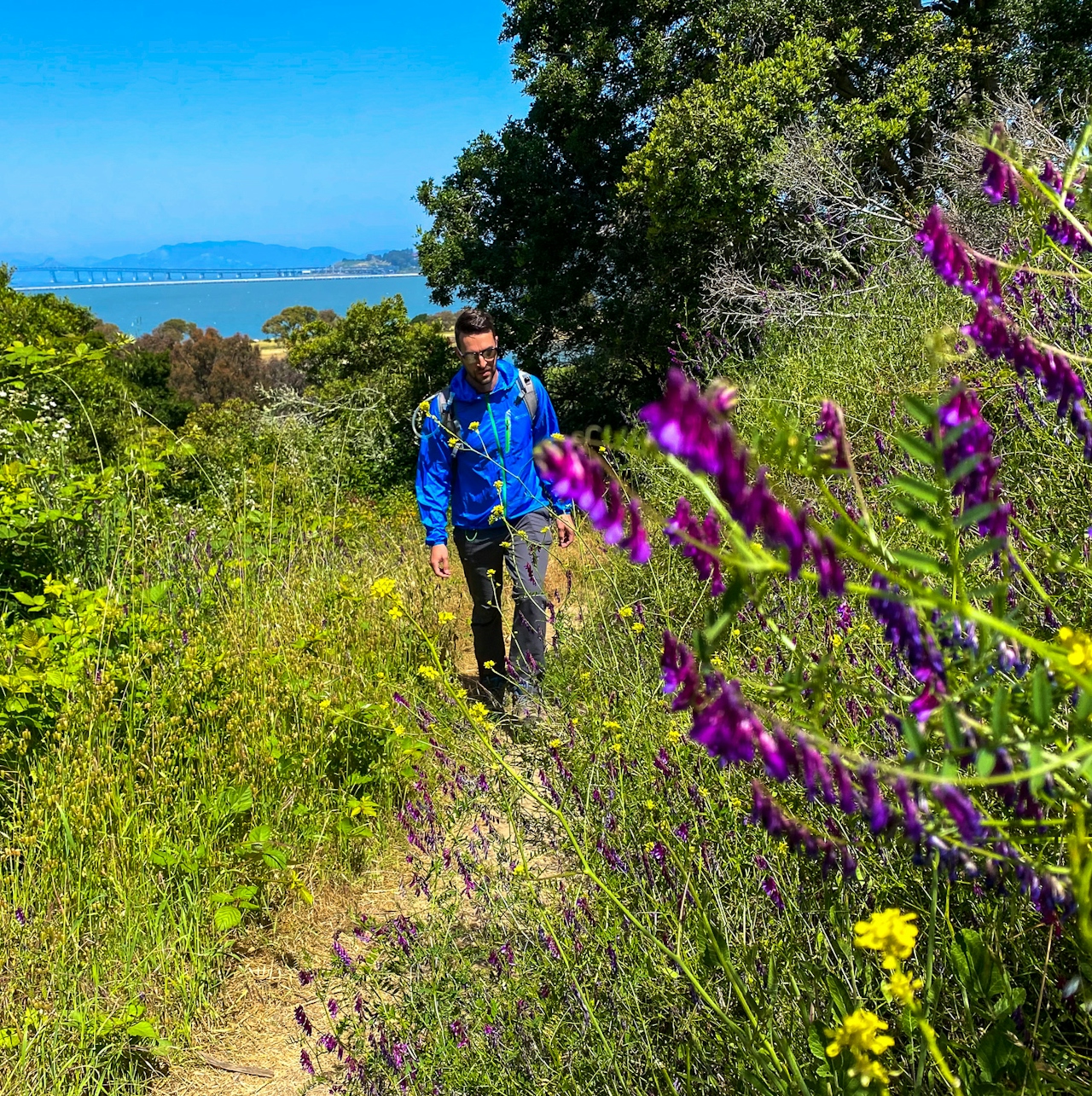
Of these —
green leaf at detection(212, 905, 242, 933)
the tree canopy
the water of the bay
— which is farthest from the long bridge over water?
green leaf at detection(212, 905, 242, 933)

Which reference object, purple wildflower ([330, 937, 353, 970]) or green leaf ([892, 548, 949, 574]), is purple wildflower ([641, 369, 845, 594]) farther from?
purple wildflower ([330, 937, 353, 970])

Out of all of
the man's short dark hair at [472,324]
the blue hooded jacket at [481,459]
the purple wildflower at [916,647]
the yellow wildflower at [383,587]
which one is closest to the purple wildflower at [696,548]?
the purple wildflower at [916,647]

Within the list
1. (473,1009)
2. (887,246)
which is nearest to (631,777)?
(473,1009)

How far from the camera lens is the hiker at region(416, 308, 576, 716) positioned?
433cm

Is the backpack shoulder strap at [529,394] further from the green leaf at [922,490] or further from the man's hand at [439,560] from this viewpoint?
the green leaf at [922,490]

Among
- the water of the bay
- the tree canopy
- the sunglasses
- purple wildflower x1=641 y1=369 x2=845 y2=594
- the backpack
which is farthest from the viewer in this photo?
the water of the bay

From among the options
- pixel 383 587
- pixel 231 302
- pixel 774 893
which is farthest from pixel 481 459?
pixel 231 302

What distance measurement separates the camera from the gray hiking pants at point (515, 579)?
4.38 metres

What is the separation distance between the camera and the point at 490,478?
4438mm

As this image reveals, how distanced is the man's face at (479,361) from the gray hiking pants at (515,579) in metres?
0.72

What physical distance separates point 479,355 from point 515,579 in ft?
3.88

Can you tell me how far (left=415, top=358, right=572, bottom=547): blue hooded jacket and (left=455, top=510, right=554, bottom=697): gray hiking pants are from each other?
8 cm

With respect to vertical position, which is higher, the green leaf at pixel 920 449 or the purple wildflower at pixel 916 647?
the green leaf at pixel 920 449

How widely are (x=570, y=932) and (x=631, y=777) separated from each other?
55cm
